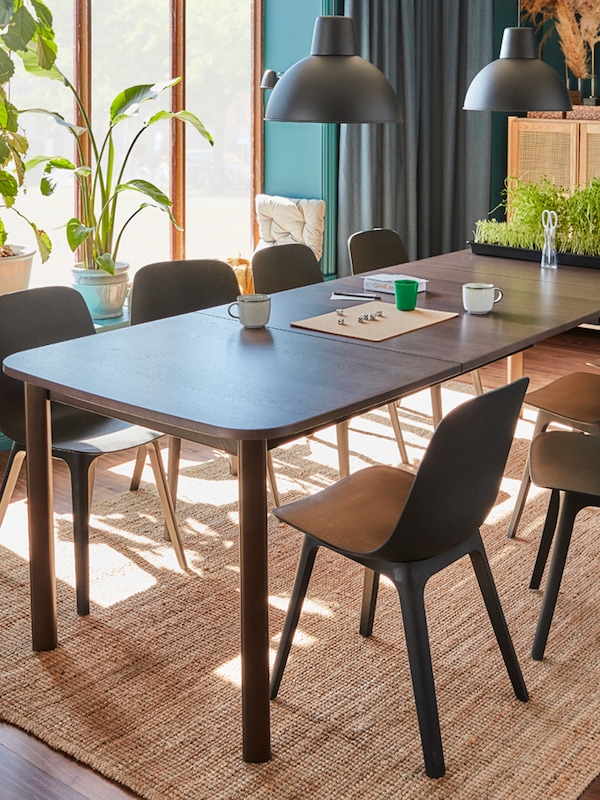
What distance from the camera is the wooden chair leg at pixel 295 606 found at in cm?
237

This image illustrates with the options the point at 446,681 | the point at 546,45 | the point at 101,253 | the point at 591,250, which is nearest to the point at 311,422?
the point at 446,681

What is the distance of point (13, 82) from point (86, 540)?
104 inches

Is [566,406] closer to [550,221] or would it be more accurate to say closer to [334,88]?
[550,221]

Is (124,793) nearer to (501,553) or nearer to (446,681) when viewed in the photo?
(446,681)

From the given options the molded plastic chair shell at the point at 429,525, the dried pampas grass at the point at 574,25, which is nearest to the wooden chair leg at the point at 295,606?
the molded plastic chair shell at the point at 429,525

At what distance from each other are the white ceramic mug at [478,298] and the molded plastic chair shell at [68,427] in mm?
978

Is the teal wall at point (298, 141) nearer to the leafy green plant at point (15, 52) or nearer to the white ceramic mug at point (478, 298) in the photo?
the leafy green plant at point (15, 52)

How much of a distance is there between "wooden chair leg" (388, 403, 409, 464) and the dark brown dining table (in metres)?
0.74

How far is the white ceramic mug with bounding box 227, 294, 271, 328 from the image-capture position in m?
2.89

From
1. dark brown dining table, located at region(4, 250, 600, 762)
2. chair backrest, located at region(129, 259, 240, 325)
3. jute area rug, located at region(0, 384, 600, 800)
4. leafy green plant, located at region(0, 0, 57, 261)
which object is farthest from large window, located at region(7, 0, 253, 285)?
jute area rug, located at region(0, 384, 600, 800)

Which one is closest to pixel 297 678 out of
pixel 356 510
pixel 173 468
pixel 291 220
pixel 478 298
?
pixel 356 510

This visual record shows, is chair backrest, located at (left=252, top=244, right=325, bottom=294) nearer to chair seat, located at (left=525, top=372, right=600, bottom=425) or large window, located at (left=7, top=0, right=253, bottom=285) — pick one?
chair seat, located at (left=525, top=372, right=600, bottom=425)

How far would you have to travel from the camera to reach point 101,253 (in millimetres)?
4664

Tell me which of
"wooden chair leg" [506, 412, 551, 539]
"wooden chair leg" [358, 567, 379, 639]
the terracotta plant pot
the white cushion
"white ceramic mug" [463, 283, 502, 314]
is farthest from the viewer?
the white cushion
